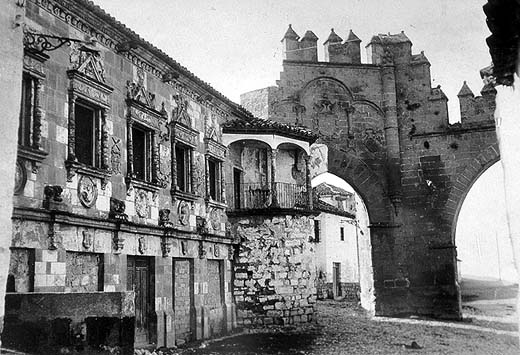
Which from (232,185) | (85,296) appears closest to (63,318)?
(85,296)

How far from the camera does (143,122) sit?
12.4 metres

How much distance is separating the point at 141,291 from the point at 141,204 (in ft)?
6.15

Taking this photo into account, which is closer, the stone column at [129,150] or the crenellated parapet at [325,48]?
the stone column at [129,150]

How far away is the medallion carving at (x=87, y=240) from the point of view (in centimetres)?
1009

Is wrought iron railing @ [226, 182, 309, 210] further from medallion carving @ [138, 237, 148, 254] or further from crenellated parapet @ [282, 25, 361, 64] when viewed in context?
crenellated parapet @ [282, 25, 361, 64]

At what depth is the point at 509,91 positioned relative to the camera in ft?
18.4

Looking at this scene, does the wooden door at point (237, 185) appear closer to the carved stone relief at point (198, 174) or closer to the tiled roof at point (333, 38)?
the carved stone relief at point (198, 174)

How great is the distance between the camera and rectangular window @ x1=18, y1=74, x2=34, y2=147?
29.6ft

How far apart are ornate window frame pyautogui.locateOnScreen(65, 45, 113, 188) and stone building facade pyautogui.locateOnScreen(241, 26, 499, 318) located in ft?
31.9

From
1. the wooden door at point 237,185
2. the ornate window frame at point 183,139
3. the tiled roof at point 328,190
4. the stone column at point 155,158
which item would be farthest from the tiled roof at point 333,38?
the tiled roof at point 328,190

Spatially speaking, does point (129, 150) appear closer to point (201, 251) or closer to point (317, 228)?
point (201, 251)

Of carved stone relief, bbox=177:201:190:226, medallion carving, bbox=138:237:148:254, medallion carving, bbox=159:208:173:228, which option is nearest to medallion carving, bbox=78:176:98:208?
medallion carving, bbox=138:237:148:254

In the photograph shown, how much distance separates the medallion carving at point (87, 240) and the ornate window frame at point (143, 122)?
5.40ft

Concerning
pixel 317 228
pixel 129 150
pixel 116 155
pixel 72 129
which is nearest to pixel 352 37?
pixel 129 150
